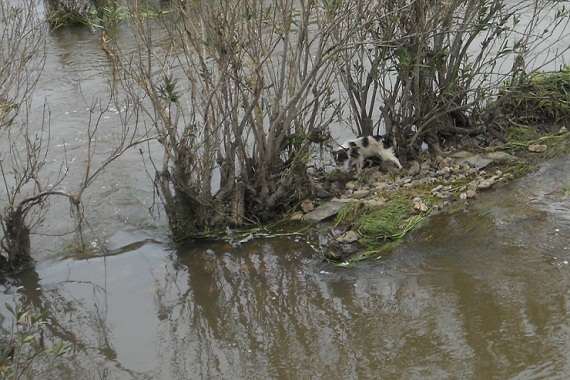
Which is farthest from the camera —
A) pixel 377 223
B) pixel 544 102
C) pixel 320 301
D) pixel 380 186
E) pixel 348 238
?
pixel 544 102

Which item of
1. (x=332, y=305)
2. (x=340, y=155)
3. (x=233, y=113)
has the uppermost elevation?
(x=233, y=113)

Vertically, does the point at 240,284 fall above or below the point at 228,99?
below

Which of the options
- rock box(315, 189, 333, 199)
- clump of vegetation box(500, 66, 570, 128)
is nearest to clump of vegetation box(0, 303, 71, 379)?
rock box(315, 189, 333, 199)

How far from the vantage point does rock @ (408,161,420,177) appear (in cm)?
766

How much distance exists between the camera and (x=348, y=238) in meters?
6.39

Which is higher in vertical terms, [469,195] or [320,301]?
[469,195]

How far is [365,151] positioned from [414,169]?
505 mm

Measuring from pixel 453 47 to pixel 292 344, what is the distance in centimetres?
357

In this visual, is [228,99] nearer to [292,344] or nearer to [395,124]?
[395,124]

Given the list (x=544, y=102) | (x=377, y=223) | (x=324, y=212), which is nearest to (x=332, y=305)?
(x=377, y=223)

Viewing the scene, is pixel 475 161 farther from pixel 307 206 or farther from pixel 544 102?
pixel 307 206

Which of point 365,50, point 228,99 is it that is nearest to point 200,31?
point 228,99

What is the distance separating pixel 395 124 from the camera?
306 inches

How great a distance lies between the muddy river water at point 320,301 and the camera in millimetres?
5059
